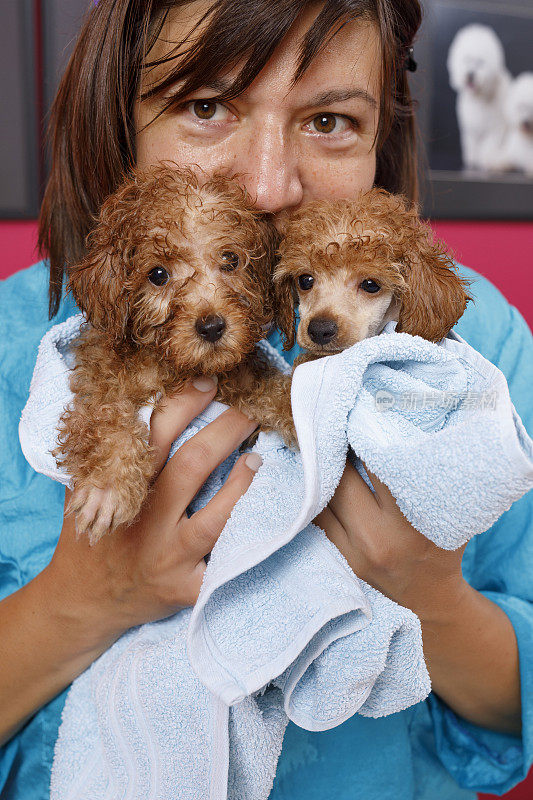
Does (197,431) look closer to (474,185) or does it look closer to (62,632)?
(62,632)

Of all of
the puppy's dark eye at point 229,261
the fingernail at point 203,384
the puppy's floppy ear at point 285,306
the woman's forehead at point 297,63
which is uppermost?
the woman's forehead at point 297,63

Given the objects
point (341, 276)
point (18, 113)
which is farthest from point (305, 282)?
point (18, 113)

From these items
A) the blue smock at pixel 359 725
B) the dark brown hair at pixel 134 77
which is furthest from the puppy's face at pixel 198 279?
the blue smock at pixel 359 725

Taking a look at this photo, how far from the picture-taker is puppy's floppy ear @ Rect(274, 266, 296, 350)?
126cm

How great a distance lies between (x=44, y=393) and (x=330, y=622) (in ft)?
2.03

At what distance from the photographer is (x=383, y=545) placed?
1035mm

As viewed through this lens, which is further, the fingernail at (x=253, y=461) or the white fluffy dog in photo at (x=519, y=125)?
the white fluffy dog in photo at (x=519, y=125)

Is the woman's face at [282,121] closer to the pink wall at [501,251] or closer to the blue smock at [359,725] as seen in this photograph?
the blue smock at [359,725]

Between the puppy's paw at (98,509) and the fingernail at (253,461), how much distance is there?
8.4 inches

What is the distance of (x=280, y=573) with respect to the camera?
3.24 ft

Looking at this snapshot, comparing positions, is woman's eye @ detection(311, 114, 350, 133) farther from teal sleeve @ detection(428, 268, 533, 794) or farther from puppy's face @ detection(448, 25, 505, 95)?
puppy's face @ detection(448, 25, 505, 95)

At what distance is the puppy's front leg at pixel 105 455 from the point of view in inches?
38.9

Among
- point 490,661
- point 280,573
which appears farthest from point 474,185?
point 280,573

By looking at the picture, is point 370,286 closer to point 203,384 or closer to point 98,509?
point 203,384
